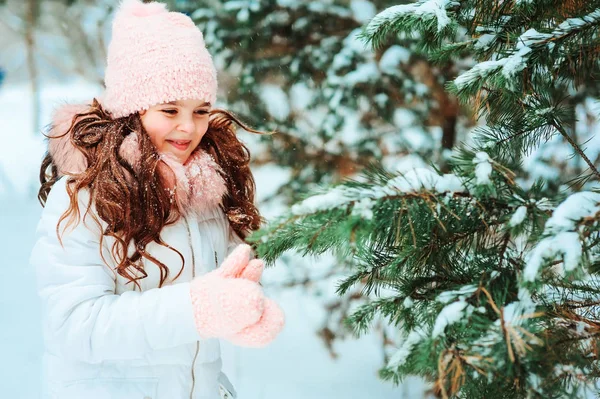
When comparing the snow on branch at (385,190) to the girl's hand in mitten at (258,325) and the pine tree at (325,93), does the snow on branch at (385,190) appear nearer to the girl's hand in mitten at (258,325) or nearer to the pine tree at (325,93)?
the girl's hand in mitten at (258,325)

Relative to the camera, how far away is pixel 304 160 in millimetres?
4195

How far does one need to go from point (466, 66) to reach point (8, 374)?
147 inches

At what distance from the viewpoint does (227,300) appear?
4.71 ft

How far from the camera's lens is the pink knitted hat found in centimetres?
177

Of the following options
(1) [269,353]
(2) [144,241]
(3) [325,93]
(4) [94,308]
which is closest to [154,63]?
(2) [144,241]

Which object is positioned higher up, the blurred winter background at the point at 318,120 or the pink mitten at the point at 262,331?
the pink mitten at the point at 262,331

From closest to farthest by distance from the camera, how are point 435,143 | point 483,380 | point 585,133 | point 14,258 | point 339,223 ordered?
1. point 339,223
2. point 483,380
3. point 585,133
4. point 435,143
5. point 14,258

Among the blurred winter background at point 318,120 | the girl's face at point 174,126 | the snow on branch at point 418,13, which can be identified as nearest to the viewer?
the snow on branch at point 418,13

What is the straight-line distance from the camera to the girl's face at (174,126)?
1797 millimetres

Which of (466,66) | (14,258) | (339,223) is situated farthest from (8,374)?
(339,223)

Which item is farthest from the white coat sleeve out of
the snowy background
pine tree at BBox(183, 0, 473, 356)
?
pine tree at BBox(183, 0, 473, 356)

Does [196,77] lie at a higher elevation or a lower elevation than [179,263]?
higher

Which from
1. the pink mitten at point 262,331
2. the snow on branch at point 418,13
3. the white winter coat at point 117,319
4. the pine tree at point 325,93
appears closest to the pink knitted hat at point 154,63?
the white winter coat at point 117,319

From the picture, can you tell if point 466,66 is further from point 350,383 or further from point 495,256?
point 495,256
